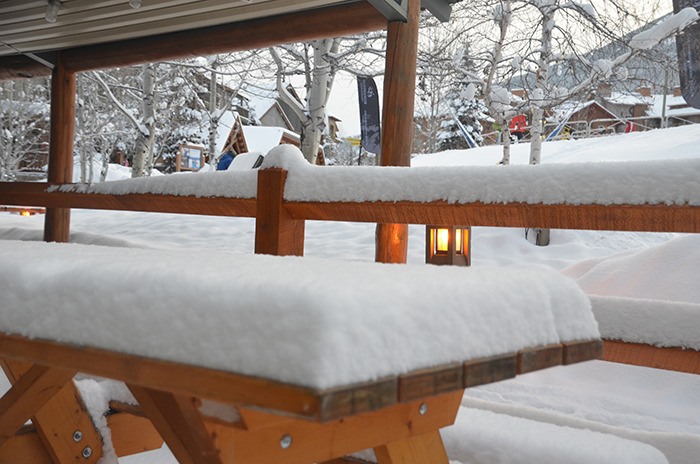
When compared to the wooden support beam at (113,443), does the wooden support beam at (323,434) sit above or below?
above

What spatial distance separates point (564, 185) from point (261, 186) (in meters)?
1.09

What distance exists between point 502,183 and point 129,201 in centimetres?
175

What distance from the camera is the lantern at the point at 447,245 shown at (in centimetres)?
581

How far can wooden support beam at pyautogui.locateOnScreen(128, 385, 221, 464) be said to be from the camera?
0.94 meters

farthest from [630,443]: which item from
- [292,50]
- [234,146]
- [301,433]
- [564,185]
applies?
[234,146]

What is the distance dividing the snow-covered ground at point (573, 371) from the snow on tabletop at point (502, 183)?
2.13 feet

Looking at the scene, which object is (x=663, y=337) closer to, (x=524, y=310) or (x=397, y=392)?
(x=524, y=310)

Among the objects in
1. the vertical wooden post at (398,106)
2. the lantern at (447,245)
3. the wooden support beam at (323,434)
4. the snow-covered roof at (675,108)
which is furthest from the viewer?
the snow-covered roof at (675,108)

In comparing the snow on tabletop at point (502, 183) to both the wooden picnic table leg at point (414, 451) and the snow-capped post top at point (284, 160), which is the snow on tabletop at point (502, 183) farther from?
the wooden picnic table leg at point (414, 451)

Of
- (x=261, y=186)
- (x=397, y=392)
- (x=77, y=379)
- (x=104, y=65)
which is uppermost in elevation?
(x=104, y=65)

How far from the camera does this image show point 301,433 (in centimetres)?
102

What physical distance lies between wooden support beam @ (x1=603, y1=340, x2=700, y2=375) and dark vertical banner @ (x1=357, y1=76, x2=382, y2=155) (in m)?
7.65

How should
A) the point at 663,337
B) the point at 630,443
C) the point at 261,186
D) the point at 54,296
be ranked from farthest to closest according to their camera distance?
the point at 261,186, the point at 663,337, the point at 630,443, the point at 54,296

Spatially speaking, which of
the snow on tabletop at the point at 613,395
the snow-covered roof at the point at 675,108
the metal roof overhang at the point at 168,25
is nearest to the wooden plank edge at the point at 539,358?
the snow on tabletop at the point at 613,395
